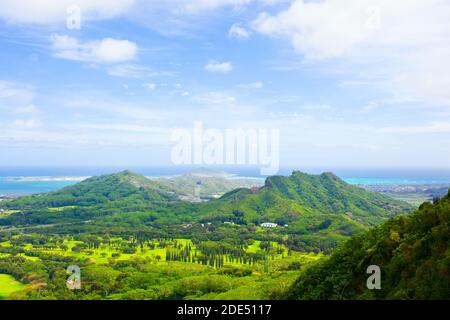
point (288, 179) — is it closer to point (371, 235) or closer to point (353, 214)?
point (353, 214)

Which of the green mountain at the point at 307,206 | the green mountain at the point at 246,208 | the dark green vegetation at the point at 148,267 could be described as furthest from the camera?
the green mountain at the point at 307,206

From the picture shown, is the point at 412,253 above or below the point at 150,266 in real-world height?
above

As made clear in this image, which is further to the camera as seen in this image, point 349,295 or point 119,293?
point 119,293

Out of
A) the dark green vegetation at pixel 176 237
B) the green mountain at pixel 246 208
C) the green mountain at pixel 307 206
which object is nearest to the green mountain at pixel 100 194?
the green mountain at pixel 246 208

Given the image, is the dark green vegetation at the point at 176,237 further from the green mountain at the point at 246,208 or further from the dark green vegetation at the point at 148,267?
the green mountain at the point at 246,208

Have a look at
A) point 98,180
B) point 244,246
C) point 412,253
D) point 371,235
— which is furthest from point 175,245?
point 98,180

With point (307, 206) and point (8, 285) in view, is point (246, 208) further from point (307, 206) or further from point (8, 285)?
point (8, 285)
